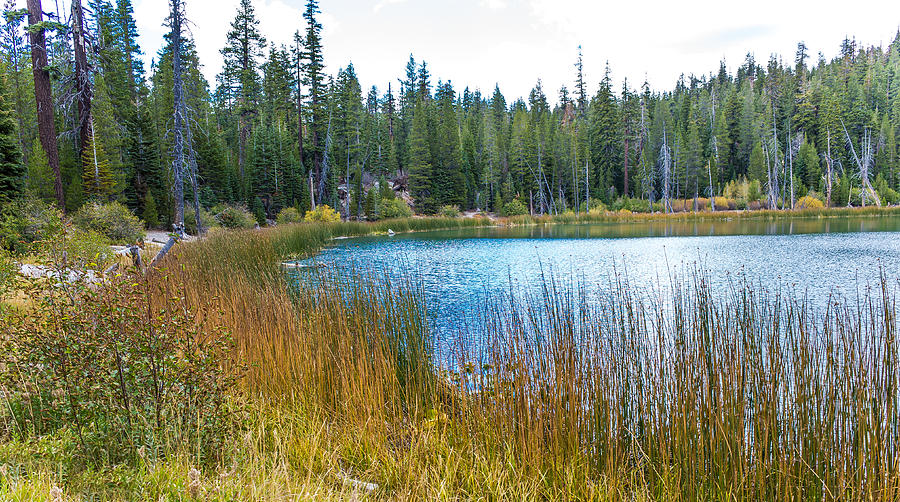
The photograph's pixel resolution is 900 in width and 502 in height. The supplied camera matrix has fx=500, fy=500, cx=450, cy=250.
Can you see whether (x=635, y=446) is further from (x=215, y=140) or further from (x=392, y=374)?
(x=215, y=140)

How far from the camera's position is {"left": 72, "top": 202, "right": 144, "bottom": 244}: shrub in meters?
14.4

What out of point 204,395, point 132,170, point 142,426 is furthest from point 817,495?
point 132,170

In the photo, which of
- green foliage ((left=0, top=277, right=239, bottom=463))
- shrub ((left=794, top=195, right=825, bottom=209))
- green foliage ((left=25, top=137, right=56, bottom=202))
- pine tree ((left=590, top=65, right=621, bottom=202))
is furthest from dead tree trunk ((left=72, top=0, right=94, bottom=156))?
shrub ((left=794, top=195, right=825, bottom=209))

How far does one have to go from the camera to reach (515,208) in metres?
44.8

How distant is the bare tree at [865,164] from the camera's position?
41.7 meters

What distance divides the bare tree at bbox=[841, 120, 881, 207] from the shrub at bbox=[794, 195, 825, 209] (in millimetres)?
2915

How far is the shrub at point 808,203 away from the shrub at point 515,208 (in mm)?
23718

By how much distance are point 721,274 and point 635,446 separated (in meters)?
9.22

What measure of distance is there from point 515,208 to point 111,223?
112ft

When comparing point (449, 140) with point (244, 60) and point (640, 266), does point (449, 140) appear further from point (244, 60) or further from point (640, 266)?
point (640, 266)

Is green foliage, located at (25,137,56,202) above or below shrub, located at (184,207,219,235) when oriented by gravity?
above

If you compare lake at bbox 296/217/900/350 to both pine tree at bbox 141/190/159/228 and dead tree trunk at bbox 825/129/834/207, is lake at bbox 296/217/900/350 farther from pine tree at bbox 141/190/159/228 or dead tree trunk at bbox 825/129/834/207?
dead tree trunk at bbox 825/129/834/207

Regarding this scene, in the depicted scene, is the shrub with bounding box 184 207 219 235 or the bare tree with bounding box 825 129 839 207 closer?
the shrub with bounding box 184 207 219 235

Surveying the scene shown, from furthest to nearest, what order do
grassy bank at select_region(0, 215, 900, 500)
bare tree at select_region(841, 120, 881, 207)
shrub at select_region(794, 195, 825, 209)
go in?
shrub at select_region(794, 195, 825, 209), bare tree at select_region(841, 120, 881, 207), grassy bank at select_region(0, 215, 900, 500)
